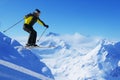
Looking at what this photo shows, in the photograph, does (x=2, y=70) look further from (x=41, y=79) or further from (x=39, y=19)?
(x=39, y=19)

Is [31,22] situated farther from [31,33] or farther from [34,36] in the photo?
[34,36]

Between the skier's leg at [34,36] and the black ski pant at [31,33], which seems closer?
the black ski pant at [31,33]

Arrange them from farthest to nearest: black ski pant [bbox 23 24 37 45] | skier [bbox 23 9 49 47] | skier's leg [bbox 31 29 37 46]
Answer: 1. skier's leg [bbox 31 29 37 46]
2. black ski pant [bbox 23 24 37 45]
3. skier [bbox 23 9 49 47]

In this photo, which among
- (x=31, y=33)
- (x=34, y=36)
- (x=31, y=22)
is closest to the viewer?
(x=31, y=22)

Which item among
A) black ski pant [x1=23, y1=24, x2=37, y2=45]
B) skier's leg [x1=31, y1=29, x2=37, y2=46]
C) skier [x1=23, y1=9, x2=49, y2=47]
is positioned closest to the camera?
skier [x1=23, y1=9, x2=49, y2=47]

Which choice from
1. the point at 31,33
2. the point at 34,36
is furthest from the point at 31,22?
the point at 34,36

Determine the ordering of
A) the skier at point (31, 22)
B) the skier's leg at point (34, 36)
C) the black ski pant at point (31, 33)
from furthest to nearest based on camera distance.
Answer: the skier's leg at point (34, 36)
the black ski pant at point (31, 33)
the skier at point (31, 22)

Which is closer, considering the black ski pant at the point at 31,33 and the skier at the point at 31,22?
the skier at the point at 31,22

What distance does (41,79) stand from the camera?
1286 inches

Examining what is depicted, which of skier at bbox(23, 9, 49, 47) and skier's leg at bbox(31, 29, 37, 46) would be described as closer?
skier at bbox(23, 9, 49, 47)

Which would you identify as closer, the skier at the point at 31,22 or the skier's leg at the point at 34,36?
the skier at the point at 31,22

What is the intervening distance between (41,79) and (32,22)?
12.3m

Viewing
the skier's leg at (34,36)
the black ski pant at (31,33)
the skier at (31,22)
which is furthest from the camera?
the skier's leg at (34,36)

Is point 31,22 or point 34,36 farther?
point 34,36
